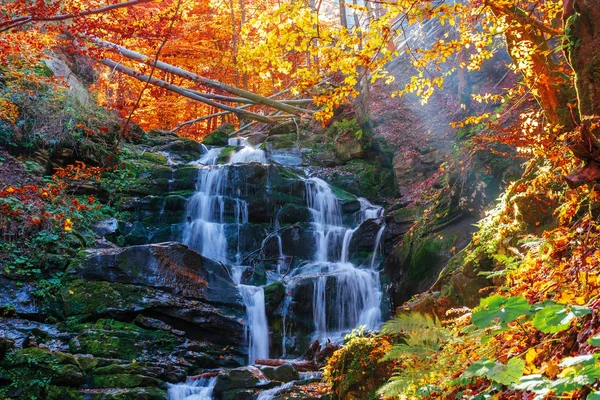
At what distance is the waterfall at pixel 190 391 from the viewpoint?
754cm

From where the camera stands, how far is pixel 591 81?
4.34 m

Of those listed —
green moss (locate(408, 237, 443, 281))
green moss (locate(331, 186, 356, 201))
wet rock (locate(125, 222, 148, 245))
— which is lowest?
green moss (locate(408, 237, 443, 281))

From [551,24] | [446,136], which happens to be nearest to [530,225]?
[551,24]

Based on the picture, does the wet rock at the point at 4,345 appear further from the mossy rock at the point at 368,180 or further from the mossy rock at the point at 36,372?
the mossy rock at the point at 368,180

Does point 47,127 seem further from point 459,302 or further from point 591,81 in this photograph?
point 591,81

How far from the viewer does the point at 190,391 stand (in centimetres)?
772

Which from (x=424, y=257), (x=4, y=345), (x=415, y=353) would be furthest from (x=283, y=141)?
(x=415, y=353)

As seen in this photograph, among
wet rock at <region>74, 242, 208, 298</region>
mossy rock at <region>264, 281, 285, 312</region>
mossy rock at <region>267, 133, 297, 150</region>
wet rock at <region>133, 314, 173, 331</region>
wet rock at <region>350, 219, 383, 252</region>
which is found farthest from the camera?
mossy rock at <region>267, 133, 297, 150</region>

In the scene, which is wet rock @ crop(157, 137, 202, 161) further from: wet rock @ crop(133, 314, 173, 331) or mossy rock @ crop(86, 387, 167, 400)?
mossy rock @ crop(86, 387, 167, 400)

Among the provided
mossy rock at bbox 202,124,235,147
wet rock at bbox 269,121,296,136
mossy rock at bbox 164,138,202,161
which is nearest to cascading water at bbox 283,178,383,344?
mossy rock at bbox 164,138,202,161

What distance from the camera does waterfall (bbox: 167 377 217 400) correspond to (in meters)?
7.54

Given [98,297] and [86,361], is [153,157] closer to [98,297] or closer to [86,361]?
[98,297]

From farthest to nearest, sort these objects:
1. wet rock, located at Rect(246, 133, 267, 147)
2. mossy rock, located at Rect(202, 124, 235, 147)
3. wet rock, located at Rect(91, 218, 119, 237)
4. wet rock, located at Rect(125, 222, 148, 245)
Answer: wet rock, located at Rect(246, 133, 267, 147), mossy rock, located at Rect(202, 124, 235, 147), wet rock, located at Rect(125, 222, 148, 245), wet rock, located at Rect(91, 218, 119, 237)

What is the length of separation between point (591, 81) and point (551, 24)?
8.93ft
